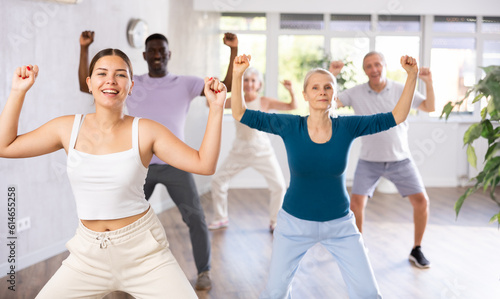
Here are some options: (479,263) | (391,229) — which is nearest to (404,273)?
(479,263)

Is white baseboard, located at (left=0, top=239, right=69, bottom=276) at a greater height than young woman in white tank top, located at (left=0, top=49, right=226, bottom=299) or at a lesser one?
lesser

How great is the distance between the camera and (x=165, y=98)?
3564 millimetres

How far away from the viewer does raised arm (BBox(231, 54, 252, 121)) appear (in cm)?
227

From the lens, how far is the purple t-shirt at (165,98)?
353cm

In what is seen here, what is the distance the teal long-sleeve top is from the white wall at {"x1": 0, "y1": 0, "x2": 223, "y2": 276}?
1.67m

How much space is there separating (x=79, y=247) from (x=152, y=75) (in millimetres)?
1910

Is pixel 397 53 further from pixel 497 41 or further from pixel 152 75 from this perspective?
pixel 152 75

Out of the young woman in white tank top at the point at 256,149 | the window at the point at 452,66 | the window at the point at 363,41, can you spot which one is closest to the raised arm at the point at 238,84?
the young woman in white tank top at the point at 256,149

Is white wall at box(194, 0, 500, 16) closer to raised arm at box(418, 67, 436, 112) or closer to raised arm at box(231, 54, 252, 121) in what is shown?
raised arm at box(418, 67, 436, 112)

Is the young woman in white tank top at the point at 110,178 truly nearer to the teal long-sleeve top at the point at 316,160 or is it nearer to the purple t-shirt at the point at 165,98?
the teal long-sleeve top at the point at 316,160

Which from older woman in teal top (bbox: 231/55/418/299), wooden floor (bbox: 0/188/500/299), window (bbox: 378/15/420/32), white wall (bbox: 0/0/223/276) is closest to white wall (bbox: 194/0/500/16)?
window (bbox: 378/15/420/32)

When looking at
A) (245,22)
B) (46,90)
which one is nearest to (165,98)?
(46,90)

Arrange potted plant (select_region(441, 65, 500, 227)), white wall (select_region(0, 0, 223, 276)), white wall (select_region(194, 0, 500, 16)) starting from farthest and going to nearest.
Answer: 1. white wall (select_region(194, 0, 500, 16))
2. white wall (select_region(0, 0, 223, 276))
3. potted plant (select_region(441, 65, 500, 227))

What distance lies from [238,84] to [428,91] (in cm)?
187
